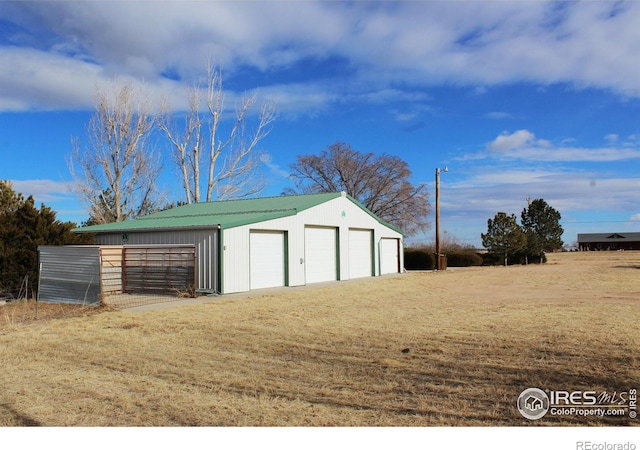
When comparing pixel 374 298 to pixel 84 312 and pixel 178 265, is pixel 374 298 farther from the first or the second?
pixel 84 312

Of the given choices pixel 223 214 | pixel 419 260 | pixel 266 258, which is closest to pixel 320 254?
pixel 266 258

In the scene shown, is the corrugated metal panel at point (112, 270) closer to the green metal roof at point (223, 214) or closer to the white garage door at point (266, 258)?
the green metal roof at point (223, 214)

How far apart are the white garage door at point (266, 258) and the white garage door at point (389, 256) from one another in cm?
902

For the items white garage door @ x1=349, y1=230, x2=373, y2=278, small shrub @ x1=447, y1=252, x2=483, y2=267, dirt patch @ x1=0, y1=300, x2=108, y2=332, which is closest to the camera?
dirt patch @ x1=0, y1=300, x2=108, y2=332

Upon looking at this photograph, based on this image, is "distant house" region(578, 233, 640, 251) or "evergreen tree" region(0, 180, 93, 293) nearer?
"evergreen tree" region(0, 180, 93, 293)

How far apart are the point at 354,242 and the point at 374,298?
33.8 ft

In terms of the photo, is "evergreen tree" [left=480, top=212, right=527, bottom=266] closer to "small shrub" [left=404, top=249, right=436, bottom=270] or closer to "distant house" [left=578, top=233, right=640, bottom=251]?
"small shrub" [left=404, top=249, right=436, bottom=270]

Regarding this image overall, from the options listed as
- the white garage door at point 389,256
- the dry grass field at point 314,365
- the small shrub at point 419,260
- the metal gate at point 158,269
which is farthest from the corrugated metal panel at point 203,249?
the small shrub at point 419,260

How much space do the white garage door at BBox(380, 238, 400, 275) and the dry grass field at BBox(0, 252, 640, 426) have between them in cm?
1575

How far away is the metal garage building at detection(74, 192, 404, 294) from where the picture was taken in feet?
58.7

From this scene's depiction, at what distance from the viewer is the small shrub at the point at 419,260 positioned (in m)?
37.6

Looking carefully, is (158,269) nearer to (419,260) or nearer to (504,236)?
(419,260)

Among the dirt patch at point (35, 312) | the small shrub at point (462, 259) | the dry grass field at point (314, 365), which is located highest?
the small shrub at point (462, 259)

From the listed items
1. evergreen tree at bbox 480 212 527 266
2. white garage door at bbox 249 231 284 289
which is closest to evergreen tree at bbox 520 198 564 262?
evergreen tree at bbox 480 212 527 266
